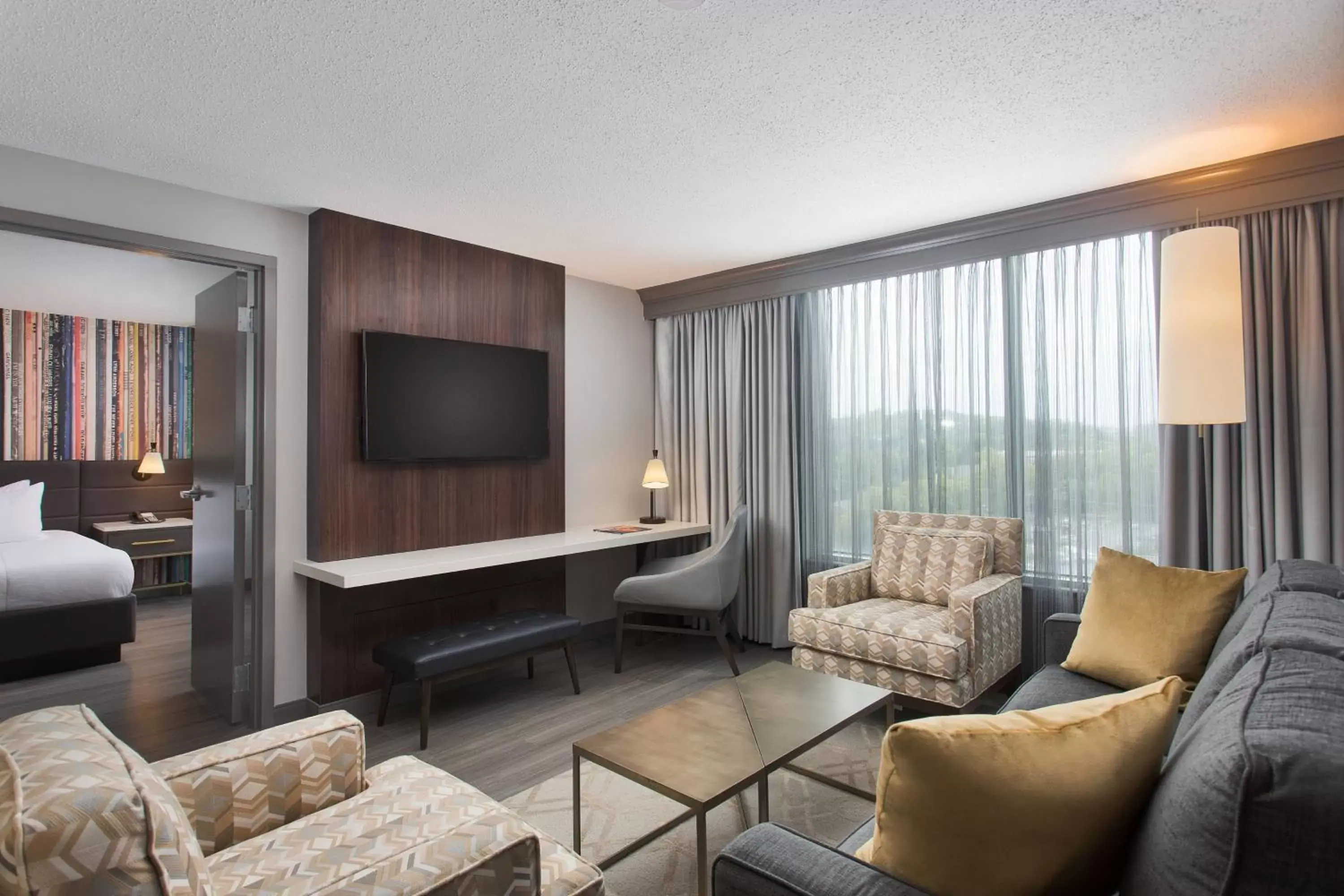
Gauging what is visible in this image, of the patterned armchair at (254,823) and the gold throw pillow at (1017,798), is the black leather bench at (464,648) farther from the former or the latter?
the gold throw pillow at (1017,798)

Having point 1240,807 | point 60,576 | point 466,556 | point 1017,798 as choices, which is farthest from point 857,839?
point 60,576

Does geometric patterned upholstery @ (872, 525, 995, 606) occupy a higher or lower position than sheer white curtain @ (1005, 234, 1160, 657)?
lower

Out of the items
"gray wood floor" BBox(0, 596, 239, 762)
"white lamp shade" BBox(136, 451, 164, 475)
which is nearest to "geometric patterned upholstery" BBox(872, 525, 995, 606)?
"gray wood floor" BBox(0, 596, 239, 762)

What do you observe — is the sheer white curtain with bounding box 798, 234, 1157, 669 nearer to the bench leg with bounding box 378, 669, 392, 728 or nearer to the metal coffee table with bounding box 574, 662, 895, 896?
the metal coffee table with bounding box 574, 662, 895, 896

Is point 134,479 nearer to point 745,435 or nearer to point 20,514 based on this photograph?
point 20,514

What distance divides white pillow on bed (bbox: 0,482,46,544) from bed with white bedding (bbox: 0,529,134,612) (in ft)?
1.68

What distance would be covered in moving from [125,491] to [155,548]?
0.60 metres

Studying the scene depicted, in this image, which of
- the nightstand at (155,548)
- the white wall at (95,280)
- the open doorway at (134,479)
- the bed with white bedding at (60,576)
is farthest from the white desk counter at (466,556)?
the nightstand at (155,548)

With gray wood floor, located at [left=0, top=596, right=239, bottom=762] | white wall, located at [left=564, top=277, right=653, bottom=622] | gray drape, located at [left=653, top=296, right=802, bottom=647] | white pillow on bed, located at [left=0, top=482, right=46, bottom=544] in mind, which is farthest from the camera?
white pillow on bed, located at [left=0, top=482, right=46, bottom=544]

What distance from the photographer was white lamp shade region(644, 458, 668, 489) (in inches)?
186

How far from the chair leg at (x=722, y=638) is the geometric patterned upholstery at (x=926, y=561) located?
86 centimetres

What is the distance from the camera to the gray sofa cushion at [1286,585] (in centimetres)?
188

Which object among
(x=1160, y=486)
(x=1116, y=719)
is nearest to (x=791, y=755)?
(x=1116, y=719)

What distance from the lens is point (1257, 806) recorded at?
0.79 meters
